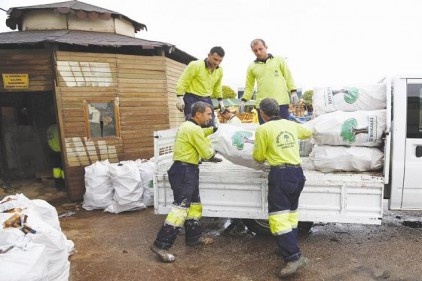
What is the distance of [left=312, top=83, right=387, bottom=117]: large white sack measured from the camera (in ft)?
14.0

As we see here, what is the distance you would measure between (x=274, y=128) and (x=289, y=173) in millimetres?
500

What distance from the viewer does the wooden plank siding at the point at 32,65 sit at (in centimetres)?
717

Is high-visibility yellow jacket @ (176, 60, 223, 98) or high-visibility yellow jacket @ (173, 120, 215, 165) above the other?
high-visibility yellow jacket @ (176, 60, 223, 98)

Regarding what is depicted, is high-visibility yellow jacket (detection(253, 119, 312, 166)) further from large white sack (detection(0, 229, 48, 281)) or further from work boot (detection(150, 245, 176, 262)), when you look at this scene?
large white sack (detection(0, 229, 48, 281))

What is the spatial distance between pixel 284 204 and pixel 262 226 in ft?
3.74

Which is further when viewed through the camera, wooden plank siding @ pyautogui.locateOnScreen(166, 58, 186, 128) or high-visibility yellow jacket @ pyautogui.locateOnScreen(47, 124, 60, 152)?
high-visibility yellow jacket @ pyautogui.locateOnScreen(47, 124, 60, 152)

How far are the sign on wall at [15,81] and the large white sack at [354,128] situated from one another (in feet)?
19.9

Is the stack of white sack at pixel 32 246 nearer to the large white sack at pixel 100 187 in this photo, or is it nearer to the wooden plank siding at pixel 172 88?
the large white sack at pixel 100 187

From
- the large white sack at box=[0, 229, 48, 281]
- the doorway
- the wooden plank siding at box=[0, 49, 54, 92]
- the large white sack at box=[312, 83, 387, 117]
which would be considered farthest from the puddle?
the doorway

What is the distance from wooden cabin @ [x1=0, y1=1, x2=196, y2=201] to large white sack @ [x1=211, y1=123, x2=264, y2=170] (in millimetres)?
3891

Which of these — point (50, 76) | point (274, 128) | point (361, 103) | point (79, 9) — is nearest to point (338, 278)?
point (274, 128)

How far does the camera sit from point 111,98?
25.0ft

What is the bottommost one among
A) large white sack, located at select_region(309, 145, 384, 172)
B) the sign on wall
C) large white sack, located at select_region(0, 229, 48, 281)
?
large white sack, located at select_region(0, 229, 48, 281)

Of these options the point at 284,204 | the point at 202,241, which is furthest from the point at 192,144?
the point at 202,241
